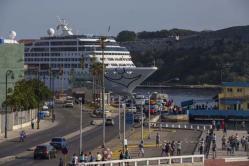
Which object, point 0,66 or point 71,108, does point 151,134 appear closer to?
point 0,66

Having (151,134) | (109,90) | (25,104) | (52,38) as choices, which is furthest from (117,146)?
(52,38)

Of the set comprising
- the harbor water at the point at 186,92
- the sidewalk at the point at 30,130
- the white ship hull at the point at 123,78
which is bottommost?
the sidewalk at the point at 30,130

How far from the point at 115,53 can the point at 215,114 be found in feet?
149

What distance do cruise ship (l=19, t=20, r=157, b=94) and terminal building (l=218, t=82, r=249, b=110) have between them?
119 feet

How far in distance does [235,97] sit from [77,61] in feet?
159

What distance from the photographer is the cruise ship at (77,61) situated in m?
116

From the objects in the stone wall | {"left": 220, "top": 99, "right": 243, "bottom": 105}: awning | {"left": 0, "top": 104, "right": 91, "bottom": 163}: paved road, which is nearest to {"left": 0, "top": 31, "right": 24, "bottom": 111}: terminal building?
{"left": 0, "top": 104, "right": 91, "bottom": 163}: paved road

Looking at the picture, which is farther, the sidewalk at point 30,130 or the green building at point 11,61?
the green building at point 11,61

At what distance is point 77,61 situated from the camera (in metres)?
123

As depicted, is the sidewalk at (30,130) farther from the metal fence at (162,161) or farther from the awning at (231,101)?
the awning at (231,101)

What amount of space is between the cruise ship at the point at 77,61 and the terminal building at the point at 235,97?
A: 119ft

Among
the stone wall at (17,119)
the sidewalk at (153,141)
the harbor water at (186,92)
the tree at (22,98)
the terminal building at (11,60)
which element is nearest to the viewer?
the sidewalk at (153,141)

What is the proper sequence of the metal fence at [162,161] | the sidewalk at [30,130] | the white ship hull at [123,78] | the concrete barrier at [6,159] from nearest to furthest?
the metal fence at [162,161], the concrete barrier at [6,159], the sidewalk at [30,130], the white ship hull at [123,78]

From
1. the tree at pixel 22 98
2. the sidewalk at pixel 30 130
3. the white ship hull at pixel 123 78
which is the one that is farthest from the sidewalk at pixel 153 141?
the white ship hull at pixel 123 78
